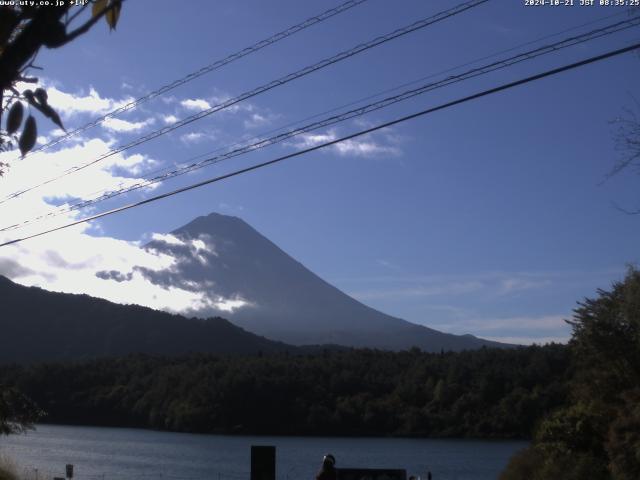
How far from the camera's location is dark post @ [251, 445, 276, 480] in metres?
12.1

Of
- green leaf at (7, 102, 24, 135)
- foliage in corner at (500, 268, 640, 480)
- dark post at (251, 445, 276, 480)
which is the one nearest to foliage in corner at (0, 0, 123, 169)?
green leaf at (7, 102, 24, 135)

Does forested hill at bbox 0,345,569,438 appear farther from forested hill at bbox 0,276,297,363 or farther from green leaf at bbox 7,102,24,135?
green leaf at bbox 7,102,24,135

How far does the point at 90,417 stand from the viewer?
7538 cm

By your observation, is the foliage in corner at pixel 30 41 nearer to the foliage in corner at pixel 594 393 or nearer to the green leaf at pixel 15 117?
the green leaf at pixel 15 117

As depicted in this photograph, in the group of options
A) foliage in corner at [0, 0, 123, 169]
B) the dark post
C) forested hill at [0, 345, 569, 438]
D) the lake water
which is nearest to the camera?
foliage in corner at [0, 0, 123, 169]

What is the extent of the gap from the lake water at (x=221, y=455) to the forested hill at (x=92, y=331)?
32.6m

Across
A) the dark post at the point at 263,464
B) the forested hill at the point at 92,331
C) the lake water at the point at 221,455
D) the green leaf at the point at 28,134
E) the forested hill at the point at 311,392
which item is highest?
the forested hill at the point at 92,331

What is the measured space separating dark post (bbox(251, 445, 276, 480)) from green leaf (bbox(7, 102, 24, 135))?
30.7 ft

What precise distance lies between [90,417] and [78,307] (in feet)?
136

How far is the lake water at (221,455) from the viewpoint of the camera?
41562 millimetres

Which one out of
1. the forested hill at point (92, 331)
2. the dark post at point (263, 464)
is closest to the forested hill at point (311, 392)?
the forested hill at point (92, 331)

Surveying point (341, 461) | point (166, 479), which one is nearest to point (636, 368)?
point (166, 479)

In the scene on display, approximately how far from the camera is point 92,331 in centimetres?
11188

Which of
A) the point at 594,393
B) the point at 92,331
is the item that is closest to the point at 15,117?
the point at 594,393
